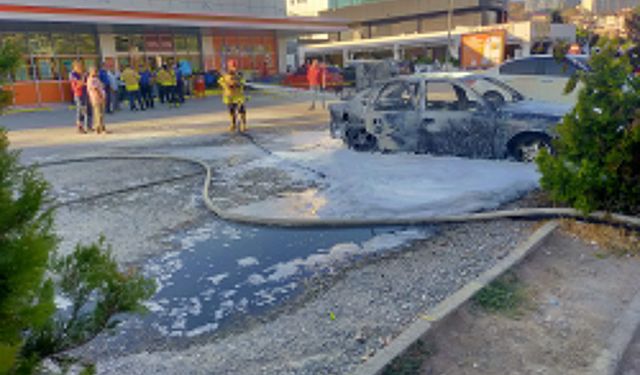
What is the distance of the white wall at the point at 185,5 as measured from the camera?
74.5ft

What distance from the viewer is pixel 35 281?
1660 millimetres

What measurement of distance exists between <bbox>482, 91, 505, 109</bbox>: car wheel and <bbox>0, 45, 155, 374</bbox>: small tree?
23.1 feet

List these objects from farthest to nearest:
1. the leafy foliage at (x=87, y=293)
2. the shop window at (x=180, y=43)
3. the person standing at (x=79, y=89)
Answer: the shop window at (x=180, y=43), the person standing at (x=79, y=89), the leafy foliage at (x=87, y=293)

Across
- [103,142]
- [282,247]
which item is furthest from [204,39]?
[282,247]

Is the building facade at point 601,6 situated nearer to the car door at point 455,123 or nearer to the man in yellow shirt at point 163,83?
the man in yellow shirt at point 163,83

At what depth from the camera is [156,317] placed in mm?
4105

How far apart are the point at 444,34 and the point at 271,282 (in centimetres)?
4510

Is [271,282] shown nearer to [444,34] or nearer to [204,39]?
[204,39]

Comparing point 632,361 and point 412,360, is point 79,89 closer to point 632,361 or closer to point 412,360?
point 412,360

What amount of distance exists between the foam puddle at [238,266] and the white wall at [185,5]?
19769 mm

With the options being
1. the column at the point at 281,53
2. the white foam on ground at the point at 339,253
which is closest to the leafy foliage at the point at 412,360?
the white foam on ground at the point at 339,253

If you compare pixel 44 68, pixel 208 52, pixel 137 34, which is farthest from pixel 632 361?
pixel 208 52

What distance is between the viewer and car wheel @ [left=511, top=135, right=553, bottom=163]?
7.71m

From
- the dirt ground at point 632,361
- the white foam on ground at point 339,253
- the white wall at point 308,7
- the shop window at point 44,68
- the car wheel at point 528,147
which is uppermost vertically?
the white wall at point 308,7
